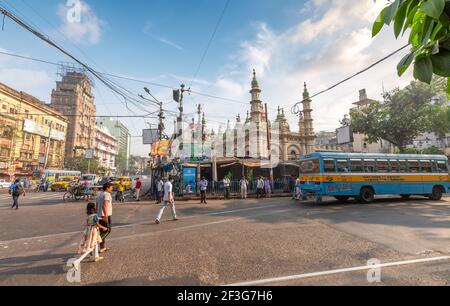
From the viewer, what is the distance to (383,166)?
→ 13.9m

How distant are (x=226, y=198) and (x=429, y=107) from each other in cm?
2042

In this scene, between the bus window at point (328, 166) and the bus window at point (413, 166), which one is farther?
the bus window at point (413, 166)

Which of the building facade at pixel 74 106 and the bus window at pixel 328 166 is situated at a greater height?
the building facade at pixel 74 106

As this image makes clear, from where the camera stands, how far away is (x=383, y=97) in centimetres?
2403

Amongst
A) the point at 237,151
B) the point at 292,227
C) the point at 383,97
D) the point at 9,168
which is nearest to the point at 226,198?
the point at 292,227

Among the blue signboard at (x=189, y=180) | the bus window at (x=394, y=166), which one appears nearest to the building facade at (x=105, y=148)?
the blue signboard at (x=189, y=180)

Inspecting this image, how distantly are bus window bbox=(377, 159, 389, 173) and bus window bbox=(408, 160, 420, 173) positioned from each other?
1878 millimetres

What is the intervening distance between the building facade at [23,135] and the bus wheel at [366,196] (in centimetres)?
3713

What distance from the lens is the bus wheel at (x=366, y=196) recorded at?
13469 millimetres

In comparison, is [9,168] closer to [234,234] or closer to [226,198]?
[226,198]

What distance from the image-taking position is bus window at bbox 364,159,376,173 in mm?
13688

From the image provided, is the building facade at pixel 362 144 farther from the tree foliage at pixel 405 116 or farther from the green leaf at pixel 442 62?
the green leaf at pixel 442 62

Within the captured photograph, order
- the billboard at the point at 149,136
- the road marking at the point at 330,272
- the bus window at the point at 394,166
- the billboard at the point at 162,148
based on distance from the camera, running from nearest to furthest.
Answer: the road marking at the point at 330,272, the bus window at the point at 394,166, the billboard at the point at 162,148, the billboard at the point at 149,136

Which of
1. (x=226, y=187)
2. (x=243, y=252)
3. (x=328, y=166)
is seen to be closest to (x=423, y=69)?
(x=243, y=252)
